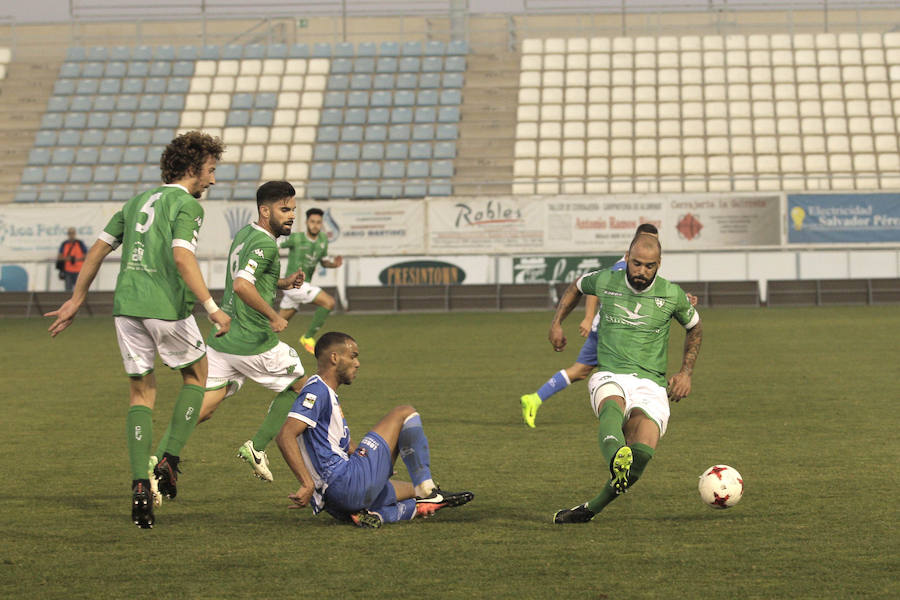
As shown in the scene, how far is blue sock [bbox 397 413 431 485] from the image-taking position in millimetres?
6578

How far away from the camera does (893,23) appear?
41062 millimetres

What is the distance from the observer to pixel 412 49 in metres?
40.1

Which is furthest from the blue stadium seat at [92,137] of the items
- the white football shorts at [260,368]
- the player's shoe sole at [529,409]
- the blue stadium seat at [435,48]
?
the white football shorts at [260,368]

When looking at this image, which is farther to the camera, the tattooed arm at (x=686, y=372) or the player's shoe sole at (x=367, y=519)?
the tattooed arm at (x=686, y=372)

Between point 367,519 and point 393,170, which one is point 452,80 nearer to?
point 393,170

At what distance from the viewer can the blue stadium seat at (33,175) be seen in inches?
1415

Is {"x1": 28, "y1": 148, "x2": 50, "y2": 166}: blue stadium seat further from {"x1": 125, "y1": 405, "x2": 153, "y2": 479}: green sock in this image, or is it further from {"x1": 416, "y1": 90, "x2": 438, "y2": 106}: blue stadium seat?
{"x1": 125, "y1": 405, "x2": 153, "y2": 479}: green sock

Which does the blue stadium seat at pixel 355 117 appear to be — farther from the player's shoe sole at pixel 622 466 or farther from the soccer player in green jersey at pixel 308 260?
the player's shoe sole at pixel 622 466

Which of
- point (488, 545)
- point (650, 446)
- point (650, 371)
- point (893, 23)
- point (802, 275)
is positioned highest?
point (893, 23)

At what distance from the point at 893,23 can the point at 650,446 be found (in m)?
38.8

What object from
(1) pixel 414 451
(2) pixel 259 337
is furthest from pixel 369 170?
(1) pixel 414 451

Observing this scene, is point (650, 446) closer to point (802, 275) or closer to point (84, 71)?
point (802, 275)

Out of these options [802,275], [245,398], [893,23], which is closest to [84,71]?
[802,275]

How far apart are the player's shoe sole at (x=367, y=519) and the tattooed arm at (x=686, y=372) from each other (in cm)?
171
